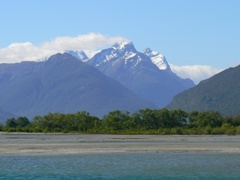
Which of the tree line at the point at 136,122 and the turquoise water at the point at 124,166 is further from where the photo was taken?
the tree line at the point at 136,122

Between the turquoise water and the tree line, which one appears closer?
the turquoise water

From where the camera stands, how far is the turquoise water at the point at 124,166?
147ft

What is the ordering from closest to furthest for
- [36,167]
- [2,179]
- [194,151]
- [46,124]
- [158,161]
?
1. [2,179]
2. [36,167]
3. [158,161]
4. [194,151]
5. [46,124]

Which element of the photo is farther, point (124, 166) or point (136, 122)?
point (136, 122)

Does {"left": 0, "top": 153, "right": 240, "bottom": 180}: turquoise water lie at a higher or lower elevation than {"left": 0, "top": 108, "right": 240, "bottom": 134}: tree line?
lower

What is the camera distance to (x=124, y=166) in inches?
1976

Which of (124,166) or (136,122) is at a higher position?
(136,122)

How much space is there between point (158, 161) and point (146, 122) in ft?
306

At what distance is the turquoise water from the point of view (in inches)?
1758

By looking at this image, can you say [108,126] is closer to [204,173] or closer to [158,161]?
[158,161]

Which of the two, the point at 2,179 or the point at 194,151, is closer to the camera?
the point at 2,179

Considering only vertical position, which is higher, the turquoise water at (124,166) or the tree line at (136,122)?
the tree line at (136,122)

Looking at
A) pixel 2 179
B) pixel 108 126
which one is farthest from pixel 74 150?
pixel 108 126

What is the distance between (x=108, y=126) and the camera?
144 meters
